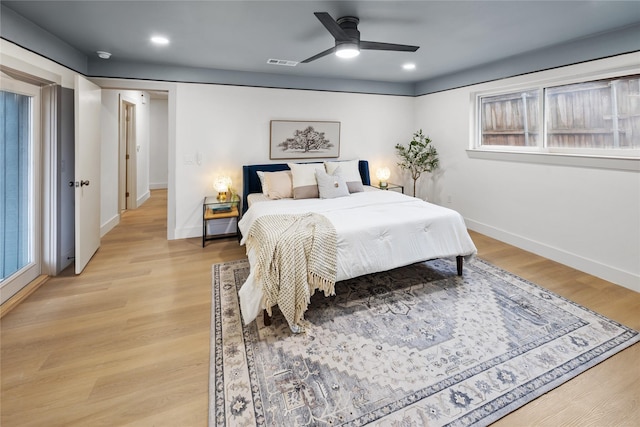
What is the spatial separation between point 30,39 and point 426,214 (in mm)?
3875

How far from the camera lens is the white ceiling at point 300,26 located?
242 centimetres

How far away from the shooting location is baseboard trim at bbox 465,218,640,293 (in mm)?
3070

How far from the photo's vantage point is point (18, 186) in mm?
2941

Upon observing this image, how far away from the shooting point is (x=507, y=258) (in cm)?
380

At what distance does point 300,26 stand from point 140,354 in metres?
2.87

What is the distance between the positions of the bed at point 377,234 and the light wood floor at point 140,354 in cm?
63

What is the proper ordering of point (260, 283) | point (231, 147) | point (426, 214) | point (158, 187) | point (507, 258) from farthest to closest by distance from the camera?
point (158, 187), point (231, 147), point (507, 258), point (426, 214), point (260, 283)

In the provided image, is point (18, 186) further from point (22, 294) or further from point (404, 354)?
point (404, 354)

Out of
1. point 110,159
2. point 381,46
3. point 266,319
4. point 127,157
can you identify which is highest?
point 381,46

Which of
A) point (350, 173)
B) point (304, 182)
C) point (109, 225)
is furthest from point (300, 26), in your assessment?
point (109, 225)

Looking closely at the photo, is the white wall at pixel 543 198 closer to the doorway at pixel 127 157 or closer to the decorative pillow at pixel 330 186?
the decorative pillow at pixel 330 186

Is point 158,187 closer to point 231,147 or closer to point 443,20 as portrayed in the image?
point 231,147

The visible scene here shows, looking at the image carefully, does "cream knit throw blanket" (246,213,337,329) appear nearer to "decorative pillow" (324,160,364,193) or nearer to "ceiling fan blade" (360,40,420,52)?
"ceiling fan blade" (360,40,420,52)

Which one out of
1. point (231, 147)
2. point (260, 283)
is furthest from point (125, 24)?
point (260, 283)
